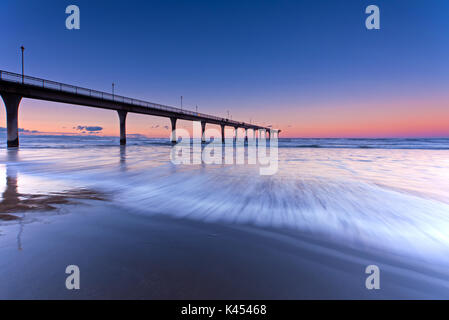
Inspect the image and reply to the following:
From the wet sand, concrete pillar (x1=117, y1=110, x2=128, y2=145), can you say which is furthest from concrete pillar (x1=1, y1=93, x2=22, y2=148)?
the wet sand

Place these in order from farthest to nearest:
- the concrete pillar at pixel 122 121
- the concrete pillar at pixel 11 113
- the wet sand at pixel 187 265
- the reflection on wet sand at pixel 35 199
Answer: the concrete pillar at pixel 122 121, the concrete pillar at pixel 11 113, the reflection on wet sand at pixel 35 199, the wet sand at pixel 187 265

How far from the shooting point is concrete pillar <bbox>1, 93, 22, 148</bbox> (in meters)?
24.6

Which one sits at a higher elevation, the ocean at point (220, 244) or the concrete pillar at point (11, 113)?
the concrete pillar at point (11, 113)

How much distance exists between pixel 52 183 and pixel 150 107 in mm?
41564

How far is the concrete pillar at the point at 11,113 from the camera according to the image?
24625mm

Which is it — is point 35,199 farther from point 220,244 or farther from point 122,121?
point 122,121

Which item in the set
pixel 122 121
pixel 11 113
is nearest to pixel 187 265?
pixel 11 113

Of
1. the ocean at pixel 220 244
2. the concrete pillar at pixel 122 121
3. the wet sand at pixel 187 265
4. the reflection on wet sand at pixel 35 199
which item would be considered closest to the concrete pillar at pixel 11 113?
the concrete pillar at pixel 122 121

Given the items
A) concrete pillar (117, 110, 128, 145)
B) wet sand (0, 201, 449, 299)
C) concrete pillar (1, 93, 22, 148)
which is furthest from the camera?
concrete pillar (117, 110, 128, 145)

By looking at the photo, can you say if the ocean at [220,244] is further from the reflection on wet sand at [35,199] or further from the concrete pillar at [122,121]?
the concrete pillar at [122,121]

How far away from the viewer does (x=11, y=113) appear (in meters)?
25.1

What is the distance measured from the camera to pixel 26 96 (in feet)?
85.4

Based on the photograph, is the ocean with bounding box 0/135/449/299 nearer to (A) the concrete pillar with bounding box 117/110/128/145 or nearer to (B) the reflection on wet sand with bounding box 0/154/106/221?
(B) the reflection on wet sand with bounding box 0/154/106/221
